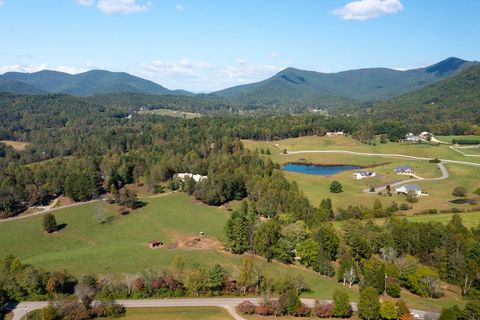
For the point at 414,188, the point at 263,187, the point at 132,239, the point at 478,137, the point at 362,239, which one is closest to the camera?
the point at 362,239

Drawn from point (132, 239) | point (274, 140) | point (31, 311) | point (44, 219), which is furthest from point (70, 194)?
point (274, 140)

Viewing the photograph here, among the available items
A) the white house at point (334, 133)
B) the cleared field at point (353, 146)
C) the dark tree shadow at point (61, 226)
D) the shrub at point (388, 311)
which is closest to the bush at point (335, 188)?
the shrub at point (388, 311)

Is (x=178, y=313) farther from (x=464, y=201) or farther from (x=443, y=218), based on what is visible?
(x=464, y=201)

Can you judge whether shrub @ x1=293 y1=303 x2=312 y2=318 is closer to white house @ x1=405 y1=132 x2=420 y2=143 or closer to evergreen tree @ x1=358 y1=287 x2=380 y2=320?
evergreen tree @ x1=358 y1=287 x2=380 y2=320

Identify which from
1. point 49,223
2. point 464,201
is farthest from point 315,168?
point 49,223

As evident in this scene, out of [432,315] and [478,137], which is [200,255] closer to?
[432,315]

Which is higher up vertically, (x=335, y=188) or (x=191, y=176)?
(x=191, y=176)

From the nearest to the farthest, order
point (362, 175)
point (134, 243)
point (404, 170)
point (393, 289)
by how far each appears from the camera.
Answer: point (393, 289) < point (134, 243) < point (362, 175) < point (404, 170)

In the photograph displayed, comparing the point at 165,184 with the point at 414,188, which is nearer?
the point at 414,188
